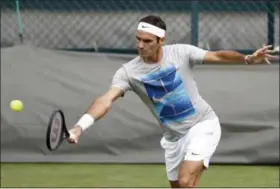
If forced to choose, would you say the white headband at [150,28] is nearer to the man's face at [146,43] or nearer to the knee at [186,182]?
the man's face at [146,43]

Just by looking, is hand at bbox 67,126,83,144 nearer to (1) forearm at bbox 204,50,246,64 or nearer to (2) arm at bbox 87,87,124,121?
(2) arm at bbox 87,87,124,121

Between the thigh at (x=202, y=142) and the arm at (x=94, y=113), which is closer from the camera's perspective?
the arm at (x=94, y=113)

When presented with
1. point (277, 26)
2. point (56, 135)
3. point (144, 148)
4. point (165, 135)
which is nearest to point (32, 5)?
point (144, 148)

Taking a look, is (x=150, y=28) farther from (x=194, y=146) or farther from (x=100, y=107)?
(x=194, y=146)

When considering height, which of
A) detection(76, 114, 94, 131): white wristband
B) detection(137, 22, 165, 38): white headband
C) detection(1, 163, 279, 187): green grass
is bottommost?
detection(1, 163, 279, 187): green grass

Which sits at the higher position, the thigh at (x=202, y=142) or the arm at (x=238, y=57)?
the arm at (x=238, y=57)

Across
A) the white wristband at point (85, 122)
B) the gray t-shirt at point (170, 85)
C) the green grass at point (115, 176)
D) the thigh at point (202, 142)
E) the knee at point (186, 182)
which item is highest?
the white wristband at point (85, 122)

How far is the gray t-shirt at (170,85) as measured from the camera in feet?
18.7

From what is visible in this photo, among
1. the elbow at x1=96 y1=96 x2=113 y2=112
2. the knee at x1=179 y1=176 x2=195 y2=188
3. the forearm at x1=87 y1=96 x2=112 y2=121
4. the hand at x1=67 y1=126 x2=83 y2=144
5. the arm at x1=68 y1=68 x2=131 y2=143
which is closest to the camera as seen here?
the hand at x1=67 y1=126 x2=83 y2=144

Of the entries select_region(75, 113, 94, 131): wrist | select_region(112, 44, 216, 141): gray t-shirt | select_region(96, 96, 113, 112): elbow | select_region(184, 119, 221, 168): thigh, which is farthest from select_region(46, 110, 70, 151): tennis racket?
select_region(184, 119, 221, 168): thigh

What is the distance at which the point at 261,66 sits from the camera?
27.3ft

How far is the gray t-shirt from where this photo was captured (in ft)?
18.7

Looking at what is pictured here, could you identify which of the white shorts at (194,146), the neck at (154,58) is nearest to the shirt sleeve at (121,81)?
the neck at (154,58)

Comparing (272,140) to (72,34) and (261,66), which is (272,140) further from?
(72,34)
